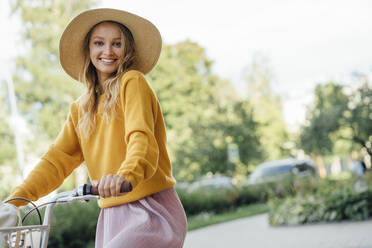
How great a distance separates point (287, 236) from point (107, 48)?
26.6 feet

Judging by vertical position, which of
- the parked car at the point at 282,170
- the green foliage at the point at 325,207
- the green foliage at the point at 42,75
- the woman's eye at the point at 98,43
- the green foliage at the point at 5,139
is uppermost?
the green foliage at the point at 42,75

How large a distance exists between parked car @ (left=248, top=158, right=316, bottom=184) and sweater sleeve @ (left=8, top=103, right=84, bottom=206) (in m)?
19.5

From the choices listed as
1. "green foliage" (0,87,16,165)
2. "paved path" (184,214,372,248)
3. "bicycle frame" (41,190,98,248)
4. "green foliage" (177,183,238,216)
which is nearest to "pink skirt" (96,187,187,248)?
"bicycle frame" (41,190,98,248)

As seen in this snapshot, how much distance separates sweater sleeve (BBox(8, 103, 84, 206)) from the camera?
7.89 ft

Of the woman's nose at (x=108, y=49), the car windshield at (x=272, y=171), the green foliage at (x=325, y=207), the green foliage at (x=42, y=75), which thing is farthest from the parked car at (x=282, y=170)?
the woman's nose at (x=108, y=49)

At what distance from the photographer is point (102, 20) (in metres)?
2.54

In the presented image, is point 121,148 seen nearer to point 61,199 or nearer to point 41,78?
point 61,199

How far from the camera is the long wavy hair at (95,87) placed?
94.3 inches

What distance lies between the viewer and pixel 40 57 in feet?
86.1

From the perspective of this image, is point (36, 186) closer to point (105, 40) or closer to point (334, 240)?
point (105, 40)

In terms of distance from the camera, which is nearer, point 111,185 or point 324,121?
point 111,185

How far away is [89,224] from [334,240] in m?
5.21

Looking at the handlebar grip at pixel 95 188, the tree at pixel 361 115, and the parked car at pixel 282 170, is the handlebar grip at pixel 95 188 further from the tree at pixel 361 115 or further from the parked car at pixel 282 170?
the tree at pixel 361 115

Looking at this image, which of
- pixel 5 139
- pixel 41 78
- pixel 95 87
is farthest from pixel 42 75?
pixel 95 87
